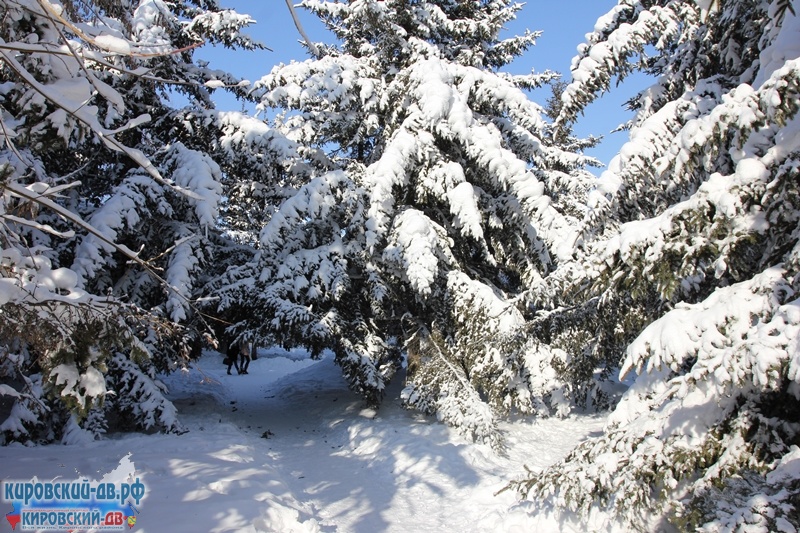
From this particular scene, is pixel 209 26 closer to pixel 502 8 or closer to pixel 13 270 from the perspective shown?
pixel 502 8

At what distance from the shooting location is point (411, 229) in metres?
9.29

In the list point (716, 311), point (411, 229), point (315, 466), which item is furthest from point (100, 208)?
point (716, 311)

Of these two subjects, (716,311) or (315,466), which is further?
(315,466)

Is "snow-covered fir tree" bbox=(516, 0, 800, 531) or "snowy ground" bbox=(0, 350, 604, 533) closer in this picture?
"snow-covered fir tree" bbox=(516, 0, 800, 531)

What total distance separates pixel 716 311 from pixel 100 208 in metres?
8.66

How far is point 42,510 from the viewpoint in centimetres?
395

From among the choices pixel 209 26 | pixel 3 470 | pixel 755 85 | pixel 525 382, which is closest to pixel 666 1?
pixel 755 85

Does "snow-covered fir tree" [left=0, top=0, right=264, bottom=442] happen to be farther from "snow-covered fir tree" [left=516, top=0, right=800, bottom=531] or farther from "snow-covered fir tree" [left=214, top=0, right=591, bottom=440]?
"snow-covered fir tree" [left=516, top=0, right=800, bottom=531]

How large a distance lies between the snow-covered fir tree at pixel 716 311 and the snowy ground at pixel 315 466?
176 centimetres

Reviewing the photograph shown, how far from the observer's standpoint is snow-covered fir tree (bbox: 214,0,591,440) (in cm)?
937

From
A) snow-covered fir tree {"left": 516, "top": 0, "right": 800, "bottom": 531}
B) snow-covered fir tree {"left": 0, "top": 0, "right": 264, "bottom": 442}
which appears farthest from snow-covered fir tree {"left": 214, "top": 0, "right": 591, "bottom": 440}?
snow-covered fir tree {"left": 516, "top": 0, "right": 800, "bottom": 531}

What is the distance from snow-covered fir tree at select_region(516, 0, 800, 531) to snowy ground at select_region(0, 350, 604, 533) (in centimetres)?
176

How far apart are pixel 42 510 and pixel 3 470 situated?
1920 mm

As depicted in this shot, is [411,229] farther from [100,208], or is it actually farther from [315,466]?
[100,208]
